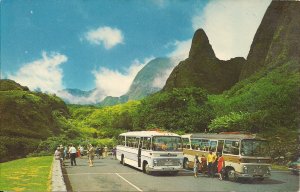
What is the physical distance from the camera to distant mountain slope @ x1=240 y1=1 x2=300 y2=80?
73.1m

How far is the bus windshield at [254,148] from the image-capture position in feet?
71.4

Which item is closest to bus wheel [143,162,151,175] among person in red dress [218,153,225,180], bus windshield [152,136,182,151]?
bus windshield [152,136,182,151]

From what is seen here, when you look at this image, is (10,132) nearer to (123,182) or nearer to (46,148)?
(46,148)

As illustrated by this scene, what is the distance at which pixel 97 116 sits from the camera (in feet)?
357

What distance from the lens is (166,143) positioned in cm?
2484

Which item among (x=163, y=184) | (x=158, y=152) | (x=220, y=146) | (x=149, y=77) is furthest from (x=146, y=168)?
(x=149, y=77)

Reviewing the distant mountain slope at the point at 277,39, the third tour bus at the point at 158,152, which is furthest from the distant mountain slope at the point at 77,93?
the third tour bus at the point at 158,152

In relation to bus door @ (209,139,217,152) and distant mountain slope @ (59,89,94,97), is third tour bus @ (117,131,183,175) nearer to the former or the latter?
bus door @ (209,139,217,152)

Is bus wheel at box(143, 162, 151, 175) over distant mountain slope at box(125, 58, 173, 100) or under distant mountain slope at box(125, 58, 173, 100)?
under

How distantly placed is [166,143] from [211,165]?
10.1ft

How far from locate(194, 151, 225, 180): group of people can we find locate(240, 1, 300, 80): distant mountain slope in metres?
47.3

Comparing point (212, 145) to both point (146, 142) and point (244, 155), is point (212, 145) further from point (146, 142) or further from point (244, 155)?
point (146, 142)

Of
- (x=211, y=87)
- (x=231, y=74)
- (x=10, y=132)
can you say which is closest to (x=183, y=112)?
(x=10, y=132)

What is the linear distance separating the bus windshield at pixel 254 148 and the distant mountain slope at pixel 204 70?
253 feet
